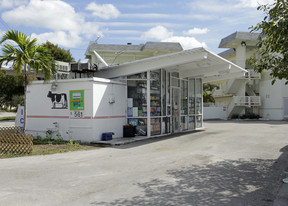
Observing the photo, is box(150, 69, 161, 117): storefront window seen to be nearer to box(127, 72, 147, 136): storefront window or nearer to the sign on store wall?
box(127, 72, 147, 136): storefront window

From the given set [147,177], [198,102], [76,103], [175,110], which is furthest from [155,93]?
[147,177]

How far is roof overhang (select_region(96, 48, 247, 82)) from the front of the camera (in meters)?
12.5

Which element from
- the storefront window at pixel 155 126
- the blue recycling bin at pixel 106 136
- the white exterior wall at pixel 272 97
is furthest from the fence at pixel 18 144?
the white exterior wall at pixel 272 97

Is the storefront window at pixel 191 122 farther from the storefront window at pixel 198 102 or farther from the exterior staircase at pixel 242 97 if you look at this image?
the exterior staircase at pixel 242 97

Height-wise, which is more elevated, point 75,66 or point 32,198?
point 75,66

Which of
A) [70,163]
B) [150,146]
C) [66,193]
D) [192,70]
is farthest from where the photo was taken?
[192,70]

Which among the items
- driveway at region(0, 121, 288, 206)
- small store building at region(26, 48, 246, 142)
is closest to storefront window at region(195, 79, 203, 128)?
small store building at region(26, 48, 246, 142)

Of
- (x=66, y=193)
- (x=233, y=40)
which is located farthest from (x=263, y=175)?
(x=233, y=40)

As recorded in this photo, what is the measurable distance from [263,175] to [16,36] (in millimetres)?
9903

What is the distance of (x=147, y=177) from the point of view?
6.48 meters

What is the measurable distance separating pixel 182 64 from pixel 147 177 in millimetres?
9679

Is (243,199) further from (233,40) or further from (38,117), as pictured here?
(233,40)

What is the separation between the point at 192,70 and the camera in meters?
17.2

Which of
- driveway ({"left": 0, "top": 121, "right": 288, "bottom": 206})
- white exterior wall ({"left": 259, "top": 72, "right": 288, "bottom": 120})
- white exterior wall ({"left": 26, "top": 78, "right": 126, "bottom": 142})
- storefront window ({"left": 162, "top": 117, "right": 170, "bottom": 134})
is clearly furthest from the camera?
white exterior wall ({"left": 259, "top": 72, "right": 288, "bottom": 120})
